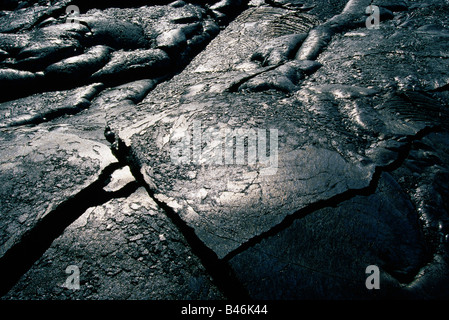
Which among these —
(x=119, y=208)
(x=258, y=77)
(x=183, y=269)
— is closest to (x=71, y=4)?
(x=258, y=77)

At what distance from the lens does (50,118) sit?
1.77 m

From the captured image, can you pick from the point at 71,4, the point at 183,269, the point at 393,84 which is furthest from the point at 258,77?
the point at 71,4

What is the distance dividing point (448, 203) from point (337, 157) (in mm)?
426

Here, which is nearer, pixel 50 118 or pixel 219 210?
pixel 219 210

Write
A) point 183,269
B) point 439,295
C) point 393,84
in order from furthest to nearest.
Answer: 1. point 393,84
2. point 183,269
3. point 439,295

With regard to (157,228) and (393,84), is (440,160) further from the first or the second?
(157,228)

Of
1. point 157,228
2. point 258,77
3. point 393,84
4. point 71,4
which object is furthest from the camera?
point 71,4

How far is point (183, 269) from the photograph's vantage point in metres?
0.90

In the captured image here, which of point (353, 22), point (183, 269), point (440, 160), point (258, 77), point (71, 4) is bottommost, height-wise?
point (183, 269)

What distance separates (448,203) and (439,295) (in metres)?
0.37

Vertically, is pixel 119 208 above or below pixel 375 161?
below

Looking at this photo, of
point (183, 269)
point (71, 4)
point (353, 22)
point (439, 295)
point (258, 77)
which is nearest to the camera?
point (439, 295)

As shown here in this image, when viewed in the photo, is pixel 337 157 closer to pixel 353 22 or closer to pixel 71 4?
pixel 353 22

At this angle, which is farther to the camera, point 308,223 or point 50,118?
point 50,118
